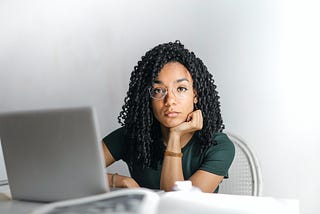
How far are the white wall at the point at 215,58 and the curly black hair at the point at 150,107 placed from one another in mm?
355

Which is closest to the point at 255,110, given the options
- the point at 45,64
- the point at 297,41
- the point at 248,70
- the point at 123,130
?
the point at 248,70

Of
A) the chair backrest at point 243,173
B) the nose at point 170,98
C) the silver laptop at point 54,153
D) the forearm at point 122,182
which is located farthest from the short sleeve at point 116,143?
the silver laptop at point 54,153

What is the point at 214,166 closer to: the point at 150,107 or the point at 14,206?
the point at 150,107

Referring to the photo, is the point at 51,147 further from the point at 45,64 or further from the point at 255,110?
the point at 45,64

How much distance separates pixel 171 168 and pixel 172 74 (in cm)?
30

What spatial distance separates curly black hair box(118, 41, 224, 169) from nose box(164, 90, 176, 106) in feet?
0.22

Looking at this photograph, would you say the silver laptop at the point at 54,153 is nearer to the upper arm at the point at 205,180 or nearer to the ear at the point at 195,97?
the upper arm at the point at 205,180

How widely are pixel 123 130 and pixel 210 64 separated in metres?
0.52

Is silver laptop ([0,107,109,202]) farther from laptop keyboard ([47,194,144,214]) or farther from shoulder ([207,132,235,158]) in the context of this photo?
shoulder ([207,132,235,158])

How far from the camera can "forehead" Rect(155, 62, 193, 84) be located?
63.0 inches

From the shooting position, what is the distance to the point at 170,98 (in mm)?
1583

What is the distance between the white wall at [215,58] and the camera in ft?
6.36

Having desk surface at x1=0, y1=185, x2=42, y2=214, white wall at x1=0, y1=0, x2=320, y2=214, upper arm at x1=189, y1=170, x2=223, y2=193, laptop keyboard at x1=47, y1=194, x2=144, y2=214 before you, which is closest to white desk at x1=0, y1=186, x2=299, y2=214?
desk surface at x1=0, y1=185, x2=42, y2=214

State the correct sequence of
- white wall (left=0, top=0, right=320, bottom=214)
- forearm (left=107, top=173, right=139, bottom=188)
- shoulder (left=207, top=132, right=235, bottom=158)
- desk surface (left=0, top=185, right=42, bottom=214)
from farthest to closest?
white wall (left=0, top=0, right=320, bottom=214) < shoulder (left=207, top=132, right=235, bottom=158) < forearm (left=107, top=173, right=139, bottom=188) < desk surface (left=0, top=185, right=42, bottom=214)
